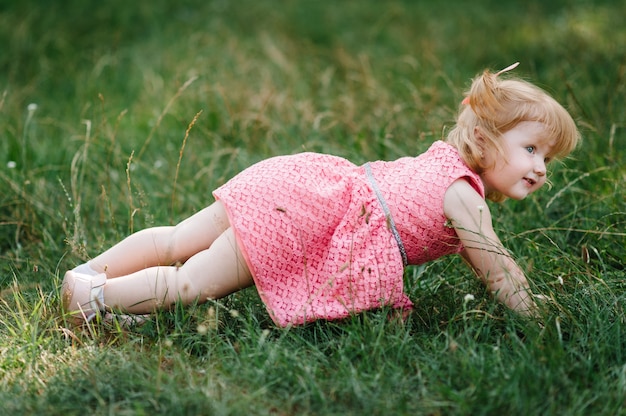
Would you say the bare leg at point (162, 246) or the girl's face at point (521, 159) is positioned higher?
the girl's face at point (521, 159)

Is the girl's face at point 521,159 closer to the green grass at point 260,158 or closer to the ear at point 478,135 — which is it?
the ear at point 478,135

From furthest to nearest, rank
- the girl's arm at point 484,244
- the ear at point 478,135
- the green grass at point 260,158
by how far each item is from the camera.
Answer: the ear at point 478,135 < the girl's arm at point 484,244 < the green grass at point 260,158

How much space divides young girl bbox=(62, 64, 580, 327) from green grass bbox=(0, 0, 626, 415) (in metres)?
0.10

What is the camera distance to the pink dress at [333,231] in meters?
2.36

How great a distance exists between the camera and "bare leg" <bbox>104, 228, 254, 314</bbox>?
2406mm

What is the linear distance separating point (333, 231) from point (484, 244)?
48cm

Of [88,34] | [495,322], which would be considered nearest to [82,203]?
[495,322]

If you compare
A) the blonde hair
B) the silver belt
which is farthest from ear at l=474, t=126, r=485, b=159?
the silver belt

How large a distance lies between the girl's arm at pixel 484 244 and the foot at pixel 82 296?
1141mm

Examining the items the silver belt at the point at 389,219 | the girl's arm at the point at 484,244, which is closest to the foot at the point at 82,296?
the silver belt at the point at 389,219

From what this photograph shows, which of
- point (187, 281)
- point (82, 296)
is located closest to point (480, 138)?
point (187, 281)

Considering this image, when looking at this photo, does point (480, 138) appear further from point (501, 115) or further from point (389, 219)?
point (389, 219)

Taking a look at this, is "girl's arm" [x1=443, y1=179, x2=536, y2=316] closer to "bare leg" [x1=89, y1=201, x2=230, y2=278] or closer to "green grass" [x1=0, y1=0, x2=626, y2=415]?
"green grass" [x1=0, y1=0, x2=626, y2=415]

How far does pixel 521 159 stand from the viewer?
2.43 m
